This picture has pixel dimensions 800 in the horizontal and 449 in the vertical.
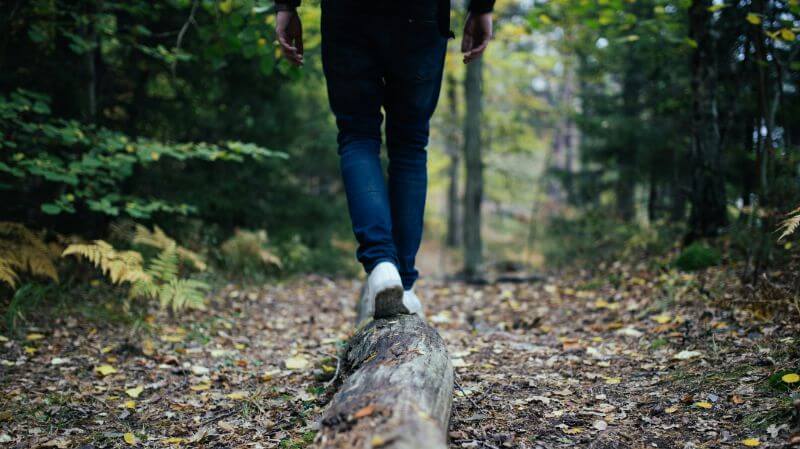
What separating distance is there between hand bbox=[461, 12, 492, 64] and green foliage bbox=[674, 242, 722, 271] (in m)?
3.05

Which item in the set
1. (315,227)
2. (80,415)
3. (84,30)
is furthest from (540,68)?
(80,415)

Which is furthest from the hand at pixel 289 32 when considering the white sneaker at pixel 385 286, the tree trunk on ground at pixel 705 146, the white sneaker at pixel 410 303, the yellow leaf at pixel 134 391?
the tree trunk on ground at pixel 705 146

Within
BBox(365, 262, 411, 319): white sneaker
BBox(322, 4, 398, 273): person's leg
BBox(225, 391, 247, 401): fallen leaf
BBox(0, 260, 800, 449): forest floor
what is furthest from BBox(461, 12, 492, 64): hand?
BBox(225, 391, 247, 401): fallen leaf

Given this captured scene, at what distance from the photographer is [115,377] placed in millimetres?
2916

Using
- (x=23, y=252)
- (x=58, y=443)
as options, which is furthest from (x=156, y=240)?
(x=58, y=443)

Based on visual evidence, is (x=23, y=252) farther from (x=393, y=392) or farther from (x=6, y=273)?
(x=393, y=392)

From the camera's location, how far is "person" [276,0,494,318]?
2211 mm

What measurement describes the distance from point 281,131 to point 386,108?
13.7ft

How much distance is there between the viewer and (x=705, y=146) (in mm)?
4770

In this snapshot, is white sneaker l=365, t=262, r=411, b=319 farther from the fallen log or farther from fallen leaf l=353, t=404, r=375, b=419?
fallen leaf l=353, t=404, r=375, b=419

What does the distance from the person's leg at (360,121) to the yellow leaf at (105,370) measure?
5.81ft

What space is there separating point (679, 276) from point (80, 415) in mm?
4245

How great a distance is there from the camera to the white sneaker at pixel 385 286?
2.16 metres

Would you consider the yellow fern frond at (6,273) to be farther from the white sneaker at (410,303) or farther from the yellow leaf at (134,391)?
the white sneaker at (410,303)
